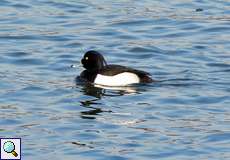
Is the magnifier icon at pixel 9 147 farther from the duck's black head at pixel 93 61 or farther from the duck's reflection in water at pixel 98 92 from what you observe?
the duck's black head at pixel 93 61

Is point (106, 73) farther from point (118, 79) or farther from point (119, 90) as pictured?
point (119, 90)

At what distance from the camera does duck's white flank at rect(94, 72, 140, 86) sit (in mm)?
17828

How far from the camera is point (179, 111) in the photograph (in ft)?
51.1

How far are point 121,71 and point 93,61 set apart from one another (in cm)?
93

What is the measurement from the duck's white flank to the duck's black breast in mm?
59

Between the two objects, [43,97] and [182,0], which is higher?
[182,0]

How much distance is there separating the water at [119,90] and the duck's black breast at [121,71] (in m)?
0.16

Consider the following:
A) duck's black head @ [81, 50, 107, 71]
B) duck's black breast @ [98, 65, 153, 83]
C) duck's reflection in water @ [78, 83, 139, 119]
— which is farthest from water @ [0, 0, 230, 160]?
duck's black head @ [81, 50, 107, 71]

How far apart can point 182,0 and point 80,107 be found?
940 centimetres

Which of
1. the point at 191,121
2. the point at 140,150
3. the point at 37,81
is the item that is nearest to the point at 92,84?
the point at 37,81

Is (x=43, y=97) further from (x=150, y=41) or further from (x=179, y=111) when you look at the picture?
(x=150, y=41)

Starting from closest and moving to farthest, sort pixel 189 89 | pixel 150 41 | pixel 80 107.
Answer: pixel 80 107 < pixel 189 89 < pixel 150 41

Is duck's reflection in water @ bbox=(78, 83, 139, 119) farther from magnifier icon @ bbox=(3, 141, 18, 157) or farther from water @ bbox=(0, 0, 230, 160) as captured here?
magnifier icon @ bbox=(3, 141, 18, 157)

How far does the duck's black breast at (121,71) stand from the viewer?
697 inches
